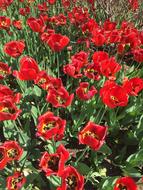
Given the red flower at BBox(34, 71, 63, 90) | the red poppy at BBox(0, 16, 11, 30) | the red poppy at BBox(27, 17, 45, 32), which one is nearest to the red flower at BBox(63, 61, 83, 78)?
the red flower at BBox(34, 71, 63, 90)

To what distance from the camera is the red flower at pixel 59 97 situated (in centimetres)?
225

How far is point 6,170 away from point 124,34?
67.8 inches

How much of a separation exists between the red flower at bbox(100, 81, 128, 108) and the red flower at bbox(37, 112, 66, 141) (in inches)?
13.0

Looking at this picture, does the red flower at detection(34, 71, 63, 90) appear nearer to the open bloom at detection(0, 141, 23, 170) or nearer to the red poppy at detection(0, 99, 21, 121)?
the red poppy at detection(0, 99, 21, 121)

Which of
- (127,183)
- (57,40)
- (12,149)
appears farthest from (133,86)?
(12,149)

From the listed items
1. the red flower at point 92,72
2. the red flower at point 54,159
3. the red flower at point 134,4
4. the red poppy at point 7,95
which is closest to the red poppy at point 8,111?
the red poppy at point 7,95

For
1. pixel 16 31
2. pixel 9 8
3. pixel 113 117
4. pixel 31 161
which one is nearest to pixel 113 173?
pixel 113 117

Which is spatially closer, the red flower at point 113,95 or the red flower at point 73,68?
the red flower at point 113,95

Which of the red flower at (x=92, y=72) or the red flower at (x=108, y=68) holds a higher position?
the red flower at (x=108, y=68)

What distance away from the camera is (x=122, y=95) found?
2.28m

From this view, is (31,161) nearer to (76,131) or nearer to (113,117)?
(76,131)

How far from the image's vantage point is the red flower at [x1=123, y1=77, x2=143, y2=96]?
7.91 feet

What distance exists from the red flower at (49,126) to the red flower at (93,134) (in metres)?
0.13

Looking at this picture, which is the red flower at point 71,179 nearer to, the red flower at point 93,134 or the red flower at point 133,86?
the red flower at point 93,134
